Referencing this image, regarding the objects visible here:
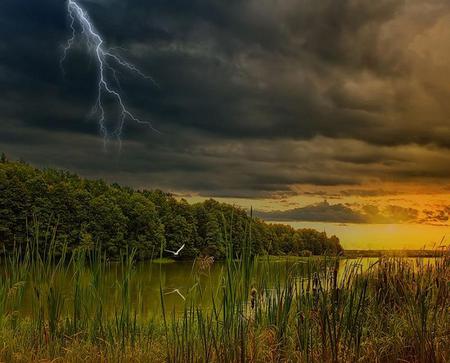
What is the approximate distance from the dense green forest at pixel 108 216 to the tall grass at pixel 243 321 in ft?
109

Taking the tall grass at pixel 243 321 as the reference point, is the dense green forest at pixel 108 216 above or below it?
above

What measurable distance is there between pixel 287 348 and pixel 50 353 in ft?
8.04

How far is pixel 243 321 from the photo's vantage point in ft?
18.1

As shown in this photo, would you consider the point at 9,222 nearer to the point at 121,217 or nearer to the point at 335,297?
the point at 121,217

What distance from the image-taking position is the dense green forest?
1866 inches

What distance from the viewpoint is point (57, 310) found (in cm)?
659

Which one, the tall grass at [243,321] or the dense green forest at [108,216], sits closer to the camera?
the tall grass at [243,321]

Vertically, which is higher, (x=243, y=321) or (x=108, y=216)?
(x=108, y=216)

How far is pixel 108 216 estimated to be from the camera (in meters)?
53.7

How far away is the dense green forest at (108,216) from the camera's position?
1866 inches

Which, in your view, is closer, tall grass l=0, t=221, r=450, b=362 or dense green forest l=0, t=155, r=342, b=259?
tall grass l=0, t=221, r=450, b=362

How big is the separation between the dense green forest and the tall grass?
33.1 m

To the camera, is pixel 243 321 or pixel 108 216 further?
pixel 108 216

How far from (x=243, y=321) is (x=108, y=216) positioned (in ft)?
162
